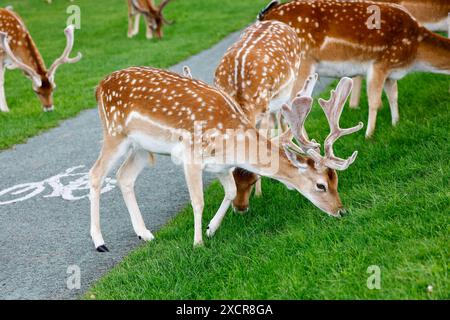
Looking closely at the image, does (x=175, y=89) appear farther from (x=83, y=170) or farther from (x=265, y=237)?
(x=83, y=170)

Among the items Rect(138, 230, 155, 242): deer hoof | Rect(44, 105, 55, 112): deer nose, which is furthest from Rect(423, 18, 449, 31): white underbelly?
Rect(44, 105, 55, 112): deer nose

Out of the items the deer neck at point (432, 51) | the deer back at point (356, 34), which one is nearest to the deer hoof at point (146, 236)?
the deer back at point (356, 34)

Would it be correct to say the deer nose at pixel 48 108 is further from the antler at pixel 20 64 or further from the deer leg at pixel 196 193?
the deer leg at pixel 196 193

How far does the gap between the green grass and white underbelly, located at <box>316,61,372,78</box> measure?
4194 mm

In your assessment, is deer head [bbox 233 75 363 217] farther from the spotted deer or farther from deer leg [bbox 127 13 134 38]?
deer leg [bbox 127 13 134 38]

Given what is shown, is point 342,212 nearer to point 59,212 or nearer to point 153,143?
point 153,143

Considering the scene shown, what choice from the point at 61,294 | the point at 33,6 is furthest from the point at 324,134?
the point at 33,6

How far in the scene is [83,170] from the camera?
7.91 metres

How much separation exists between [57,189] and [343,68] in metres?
3.22

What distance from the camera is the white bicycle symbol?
23.2 ft

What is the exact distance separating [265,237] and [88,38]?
44.5 ft

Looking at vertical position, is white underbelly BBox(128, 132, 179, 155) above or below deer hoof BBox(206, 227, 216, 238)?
above

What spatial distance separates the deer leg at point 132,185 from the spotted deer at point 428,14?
365cm

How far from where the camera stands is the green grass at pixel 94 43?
1067cm
